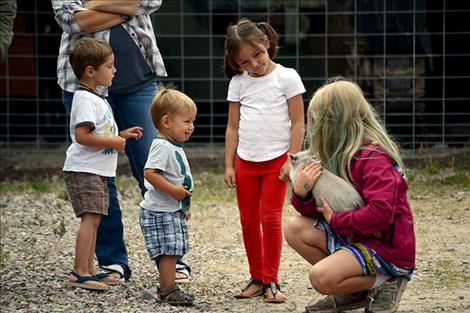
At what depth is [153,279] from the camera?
6.27 metres

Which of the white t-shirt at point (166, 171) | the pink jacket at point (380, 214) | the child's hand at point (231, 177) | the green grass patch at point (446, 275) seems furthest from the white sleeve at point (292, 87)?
the green grass patch at point (446, 275)

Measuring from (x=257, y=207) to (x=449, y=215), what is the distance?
2694mm

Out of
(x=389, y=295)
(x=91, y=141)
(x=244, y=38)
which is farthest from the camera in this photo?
(x=91, y=141)

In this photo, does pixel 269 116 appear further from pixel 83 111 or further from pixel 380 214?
pixel 380 214

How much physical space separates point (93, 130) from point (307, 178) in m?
1.21

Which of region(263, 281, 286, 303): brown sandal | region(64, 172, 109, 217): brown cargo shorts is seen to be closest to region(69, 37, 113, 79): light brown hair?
region(64, 172, 109, 217): brown cargo shorts

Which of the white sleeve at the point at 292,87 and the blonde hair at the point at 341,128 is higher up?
the white sleeve at the point at 292,87

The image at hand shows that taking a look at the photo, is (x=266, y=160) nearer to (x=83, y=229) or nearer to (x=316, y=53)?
(x=83, y=229)

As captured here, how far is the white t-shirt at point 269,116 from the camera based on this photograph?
564cm

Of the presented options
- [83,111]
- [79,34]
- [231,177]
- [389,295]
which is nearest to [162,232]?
[231,177]

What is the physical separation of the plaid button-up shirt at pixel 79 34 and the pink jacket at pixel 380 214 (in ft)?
5.13

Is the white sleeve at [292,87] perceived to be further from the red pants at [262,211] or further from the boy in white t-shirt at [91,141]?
the boy in white t-shirt at [91,141]

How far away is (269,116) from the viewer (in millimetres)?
5652

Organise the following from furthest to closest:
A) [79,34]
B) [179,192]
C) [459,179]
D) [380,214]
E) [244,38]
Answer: [459,179]
[79,34]
[244,38]
[179,192]
[380,214]
